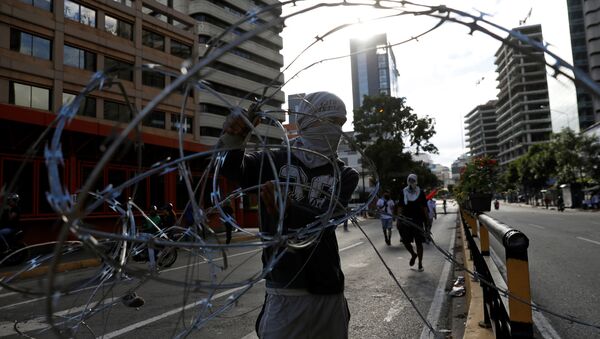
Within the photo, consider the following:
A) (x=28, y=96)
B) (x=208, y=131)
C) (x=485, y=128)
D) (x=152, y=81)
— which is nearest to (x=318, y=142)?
(x=28, y=96)

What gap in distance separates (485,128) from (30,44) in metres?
153

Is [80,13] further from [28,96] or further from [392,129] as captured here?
[392,129]

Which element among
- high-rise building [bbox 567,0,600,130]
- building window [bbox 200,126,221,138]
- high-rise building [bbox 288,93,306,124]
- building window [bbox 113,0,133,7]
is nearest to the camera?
high-rise building [bbox 288,93,306,124]

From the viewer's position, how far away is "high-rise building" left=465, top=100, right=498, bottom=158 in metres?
146

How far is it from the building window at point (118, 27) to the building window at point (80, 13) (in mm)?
917

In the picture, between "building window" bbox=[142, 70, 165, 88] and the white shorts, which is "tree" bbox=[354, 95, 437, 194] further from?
the white shorts

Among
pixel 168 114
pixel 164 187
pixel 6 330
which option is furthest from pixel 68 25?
pixel 6 330

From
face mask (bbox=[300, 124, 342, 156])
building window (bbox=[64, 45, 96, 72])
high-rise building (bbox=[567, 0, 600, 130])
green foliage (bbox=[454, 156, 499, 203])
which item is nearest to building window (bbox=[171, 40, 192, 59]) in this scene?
building window (bbox=[64, 45, 96, 72])

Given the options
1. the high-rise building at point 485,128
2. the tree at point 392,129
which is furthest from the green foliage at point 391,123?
the high-rise building at point 485,128

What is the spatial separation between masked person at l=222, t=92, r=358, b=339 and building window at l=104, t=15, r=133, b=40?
93.8 feet

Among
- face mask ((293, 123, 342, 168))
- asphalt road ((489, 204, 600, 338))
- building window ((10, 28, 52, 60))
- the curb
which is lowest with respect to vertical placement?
asphalt road ((489, 204, 600, 338))

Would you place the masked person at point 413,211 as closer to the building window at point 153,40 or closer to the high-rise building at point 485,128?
the building window at point 153,40

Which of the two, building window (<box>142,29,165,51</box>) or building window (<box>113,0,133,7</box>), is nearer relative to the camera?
building window (<box>113,0,133,7</box>)

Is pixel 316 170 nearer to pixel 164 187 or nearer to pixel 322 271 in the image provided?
pixel 322 271
